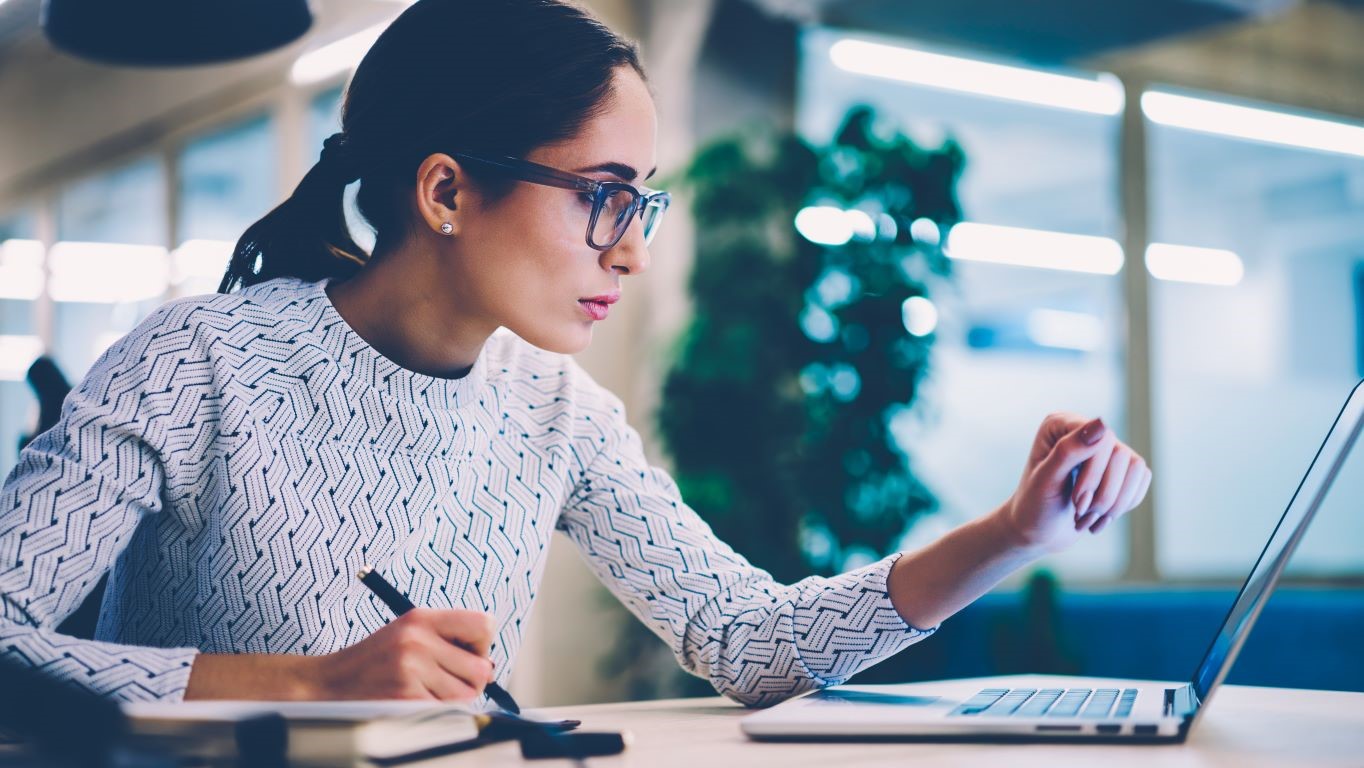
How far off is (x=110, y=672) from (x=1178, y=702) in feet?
2.56

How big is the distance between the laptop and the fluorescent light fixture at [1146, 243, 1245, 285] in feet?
12.9

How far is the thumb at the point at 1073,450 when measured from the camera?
972 mm

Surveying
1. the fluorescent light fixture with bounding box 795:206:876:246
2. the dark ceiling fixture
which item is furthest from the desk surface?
the fluorescent light fixture with bounding box 795:206:876:246

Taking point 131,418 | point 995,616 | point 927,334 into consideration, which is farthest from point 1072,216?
point 131,418

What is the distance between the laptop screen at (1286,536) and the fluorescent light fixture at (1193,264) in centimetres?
393

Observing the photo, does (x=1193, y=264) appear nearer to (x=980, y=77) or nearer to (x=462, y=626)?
(x=980, y=77)

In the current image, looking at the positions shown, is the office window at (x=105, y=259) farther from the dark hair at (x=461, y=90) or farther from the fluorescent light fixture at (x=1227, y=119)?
the dark hair at (x=461, y=90)

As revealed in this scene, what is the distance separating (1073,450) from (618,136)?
0.55 m

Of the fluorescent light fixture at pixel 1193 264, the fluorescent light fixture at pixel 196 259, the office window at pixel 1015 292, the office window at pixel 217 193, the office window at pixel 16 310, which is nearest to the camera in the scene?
the office window at pixel 1015 292

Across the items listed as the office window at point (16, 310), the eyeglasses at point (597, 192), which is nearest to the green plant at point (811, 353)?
the eyeglasses at point (597, 192)

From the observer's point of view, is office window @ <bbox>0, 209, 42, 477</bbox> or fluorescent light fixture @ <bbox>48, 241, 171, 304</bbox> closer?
fluorescent light fixture @ <bbox>48, 241, 171, 304</bbox>

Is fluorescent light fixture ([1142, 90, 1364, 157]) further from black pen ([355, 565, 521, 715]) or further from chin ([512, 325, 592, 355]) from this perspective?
black pen ([355, 565, 521, 715])

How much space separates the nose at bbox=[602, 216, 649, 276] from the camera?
124 cm

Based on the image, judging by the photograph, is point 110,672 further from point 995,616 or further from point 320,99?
point 320,99
